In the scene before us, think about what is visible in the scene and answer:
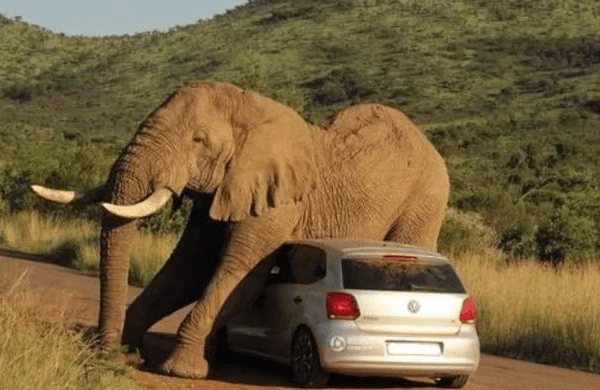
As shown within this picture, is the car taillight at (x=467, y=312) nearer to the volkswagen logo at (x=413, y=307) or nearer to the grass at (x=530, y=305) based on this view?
the volkswagen logo at (x=413, y=307)

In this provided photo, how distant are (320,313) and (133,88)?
80.7 m

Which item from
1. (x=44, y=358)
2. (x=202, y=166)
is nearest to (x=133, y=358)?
(x=202, y=166)

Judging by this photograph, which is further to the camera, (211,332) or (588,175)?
(588,175)

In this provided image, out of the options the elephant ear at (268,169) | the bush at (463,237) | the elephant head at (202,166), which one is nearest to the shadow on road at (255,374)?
the elephant head at (202,166)

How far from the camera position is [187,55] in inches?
3799

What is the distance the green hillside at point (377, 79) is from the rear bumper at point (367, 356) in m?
20.2

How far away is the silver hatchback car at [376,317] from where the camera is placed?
10.6m

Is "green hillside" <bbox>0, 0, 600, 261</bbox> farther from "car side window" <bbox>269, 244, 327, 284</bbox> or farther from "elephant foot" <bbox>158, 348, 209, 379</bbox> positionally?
"elephant foot" <bbox>158, 348, 209, 379</bbox>

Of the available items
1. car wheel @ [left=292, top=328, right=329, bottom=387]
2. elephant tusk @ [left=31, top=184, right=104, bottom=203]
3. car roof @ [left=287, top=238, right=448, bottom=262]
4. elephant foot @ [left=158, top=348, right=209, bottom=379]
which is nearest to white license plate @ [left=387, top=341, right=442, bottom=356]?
car wheel @ [left=292, top=328, right=329, bottom=387]

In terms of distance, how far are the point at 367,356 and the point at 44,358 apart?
2772 mm

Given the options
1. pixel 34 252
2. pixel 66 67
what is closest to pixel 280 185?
pixel 34 252

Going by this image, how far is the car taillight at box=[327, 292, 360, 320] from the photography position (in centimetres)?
1062

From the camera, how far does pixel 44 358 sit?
8.50 meters

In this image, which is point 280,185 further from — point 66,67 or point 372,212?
point 66,67
